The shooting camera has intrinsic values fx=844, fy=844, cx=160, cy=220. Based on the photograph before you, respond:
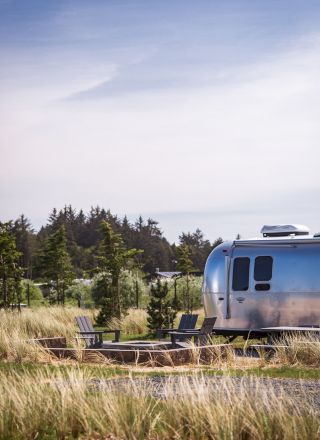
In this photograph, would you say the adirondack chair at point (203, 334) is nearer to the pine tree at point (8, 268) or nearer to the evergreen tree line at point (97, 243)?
the pine tree at point (8, 268)

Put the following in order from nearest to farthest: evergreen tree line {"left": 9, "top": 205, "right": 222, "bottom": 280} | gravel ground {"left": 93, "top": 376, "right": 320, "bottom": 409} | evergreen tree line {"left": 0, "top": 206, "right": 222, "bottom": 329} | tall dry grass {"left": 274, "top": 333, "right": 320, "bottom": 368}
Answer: gravel ground {"left": 93, "top": 376, "right": 320, "bottom": 409}, tall dry grass {"left": 274, "top": 333, "right": 320, "bottom": 368}, evergreen tree line {"left": 0, "top": 206, "right": 222, "bottom": 329}, evergreen tree line {"left": 9, "top": 205, "right": 222, "bottom": 280}

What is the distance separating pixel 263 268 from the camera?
18359 millimetres

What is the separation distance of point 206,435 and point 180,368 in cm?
632

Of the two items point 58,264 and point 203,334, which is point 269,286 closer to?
point 203,334

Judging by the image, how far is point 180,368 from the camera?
14.4 m

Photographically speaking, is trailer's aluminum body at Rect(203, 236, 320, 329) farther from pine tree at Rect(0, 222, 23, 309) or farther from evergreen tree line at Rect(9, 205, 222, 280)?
evergreen tree line at Rect(9, 205, 222, 280)

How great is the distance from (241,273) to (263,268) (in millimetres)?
547

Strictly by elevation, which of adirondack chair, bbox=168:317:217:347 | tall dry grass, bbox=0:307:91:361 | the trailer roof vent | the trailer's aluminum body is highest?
the trailer roof vent

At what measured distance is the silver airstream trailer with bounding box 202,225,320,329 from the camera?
704 inches

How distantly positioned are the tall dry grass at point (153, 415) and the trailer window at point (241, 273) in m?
9.46

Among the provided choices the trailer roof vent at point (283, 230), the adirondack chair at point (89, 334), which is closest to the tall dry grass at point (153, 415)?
the adirondack chair at point (89, 334)

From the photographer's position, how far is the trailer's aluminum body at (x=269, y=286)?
17.9 m

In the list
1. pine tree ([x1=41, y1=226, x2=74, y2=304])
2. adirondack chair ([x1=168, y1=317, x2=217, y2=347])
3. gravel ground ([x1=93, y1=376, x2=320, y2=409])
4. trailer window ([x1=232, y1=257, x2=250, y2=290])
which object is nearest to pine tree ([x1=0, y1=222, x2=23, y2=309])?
pine tree ([x1=41, y1=226, x2=74, y2=304])

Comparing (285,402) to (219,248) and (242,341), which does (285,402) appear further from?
(242,341)
